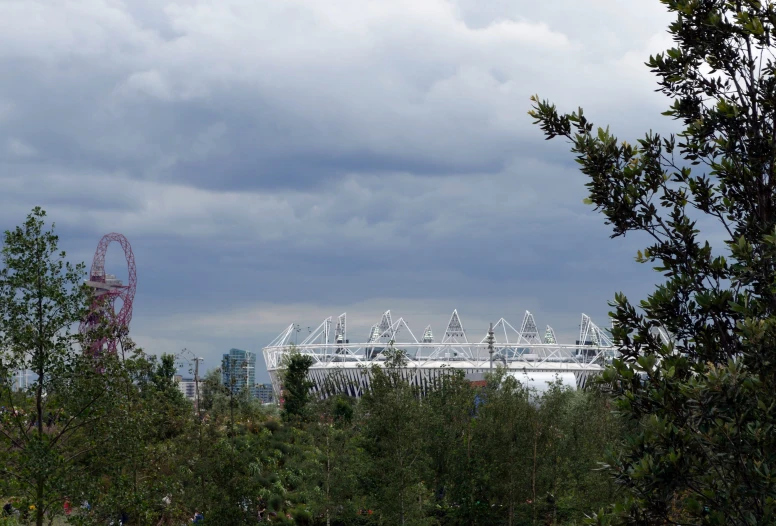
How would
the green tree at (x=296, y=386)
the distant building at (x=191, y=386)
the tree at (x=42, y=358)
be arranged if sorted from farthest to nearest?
the green tree at (x=296, y=386) < the distant building at (x=191, y=386) < the tree at (x=42, y=358)

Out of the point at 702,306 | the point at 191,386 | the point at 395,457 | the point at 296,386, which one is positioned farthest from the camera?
the point at 191,386

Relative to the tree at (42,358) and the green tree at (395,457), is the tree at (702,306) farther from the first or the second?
the green tree at (395,457)

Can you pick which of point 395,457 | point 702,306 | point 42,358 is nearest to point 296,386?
point 395,457

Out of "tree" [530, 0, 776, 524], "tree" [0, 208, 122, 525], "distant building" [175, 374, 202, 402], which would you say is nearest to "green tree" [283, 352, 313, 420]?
"distant building" [175, 374, 202, 402]

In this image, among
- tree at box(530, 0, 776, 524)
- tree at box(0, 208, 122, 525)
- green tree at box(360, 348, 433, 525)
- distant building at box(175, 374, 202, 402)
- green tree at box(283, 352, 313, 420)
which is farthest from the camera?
green tree at box(283, 352, 313, 420)

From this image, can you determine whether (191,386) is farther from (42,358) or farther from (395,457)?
(42,358)

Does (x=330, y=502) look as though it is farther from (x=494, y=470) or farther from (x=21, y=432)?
(x=21, y=432)

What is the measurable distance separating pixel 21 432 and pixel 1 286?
3875mm

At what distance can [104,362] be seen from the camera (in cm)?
1994

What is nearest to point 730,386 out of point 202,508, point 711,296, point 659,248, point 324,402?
point 711,296

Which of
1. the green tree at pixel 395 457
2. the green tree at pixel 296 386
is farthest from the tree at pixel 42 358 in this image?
the green tree at pixel 296 386

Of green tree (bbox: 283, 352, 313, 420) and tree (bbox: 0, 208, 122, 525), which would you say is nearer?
tree (bbox: 0, 208, 122, 525)

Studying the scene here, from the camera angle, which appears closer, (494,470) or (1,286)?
(1,286)

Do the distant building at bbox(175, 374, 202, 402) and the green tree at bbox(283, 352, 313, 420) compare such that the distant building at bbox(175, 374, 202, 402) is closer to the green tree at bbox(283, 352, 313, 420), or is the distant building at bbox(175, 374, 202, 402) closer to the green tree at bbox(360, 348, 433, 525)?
the green tree at bbox(283, 352, 313, 420)
